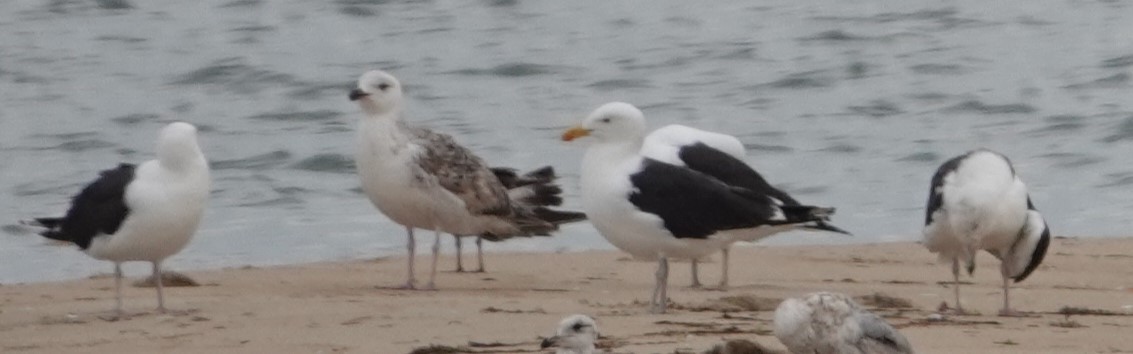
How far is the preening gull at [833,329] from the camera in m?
7.92

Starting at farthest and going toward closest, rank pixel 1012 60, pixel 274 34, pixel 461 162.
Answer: pixel 274 34 < pixel 1012 60 < pixel 461 162

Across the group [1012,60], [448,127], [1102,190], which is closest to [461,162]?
[1102,190]

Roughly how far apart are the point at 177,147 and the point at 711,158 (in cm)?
288

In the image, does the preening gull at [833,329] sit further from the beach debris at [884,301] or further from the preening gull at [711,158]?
the preening gull at [711,158]

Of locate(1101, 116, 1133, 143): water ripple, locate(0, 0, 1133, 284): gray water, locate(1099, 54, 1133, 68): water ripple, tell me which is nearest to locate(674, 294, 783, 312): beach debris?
locate(0, 0, 1133, 284): gray water

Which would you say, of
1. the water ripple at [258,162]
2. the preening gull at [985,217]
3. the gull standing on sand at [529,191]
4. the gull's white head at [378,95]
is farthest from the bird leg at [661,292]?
the water ripple at [258,162]

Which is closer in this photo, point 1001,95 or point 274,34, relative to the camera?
point 1001,95

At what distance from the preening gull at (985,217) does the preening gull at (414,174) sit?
256 cm

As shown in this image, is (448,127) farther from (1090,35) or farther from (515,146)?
(1090,35)

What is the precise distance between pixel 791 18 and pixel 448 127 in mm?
7284

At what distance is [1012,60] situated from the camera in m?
22.9

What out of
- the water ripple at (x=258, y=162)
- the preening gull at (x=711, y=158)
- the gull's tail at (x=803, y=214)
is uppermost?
the preening gull at (x=711, y=158)

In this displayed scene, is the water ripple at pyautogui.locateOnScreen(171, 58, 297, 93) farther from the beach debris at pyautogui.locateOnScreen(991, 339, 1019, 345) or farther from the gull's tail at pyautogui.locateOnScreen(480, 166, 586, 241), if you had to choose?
the beach debris at pyautogui.locateOnScreen(991, 339, 1019, 345)

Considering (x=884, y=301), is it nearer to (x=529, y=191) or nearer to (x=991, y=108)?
(x=529, y=191)
